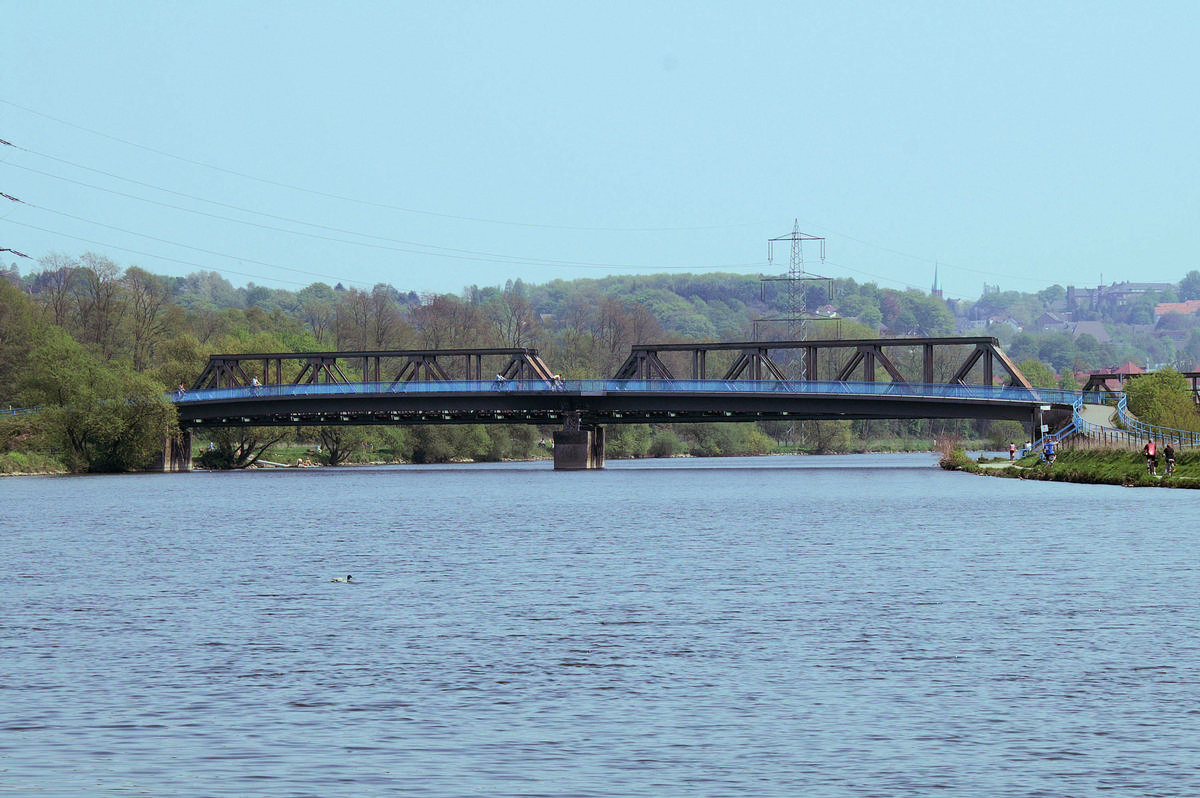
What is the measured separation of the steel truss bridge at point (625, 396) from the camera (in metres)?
118

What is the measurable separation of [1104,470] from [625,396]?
50.9m

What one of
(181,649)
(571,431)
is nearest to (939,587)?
(181,649)

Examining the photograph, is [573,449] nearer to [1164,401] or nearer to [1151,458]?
[1164,401]

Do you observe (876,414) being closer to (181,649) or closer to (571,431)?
(571,431)

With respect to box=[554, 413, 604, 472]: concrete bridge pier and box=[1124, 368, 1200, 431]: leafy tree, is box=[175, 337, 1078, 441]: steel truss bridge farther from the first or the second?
box=[1124, 368, 1200, 431]: leafy tree

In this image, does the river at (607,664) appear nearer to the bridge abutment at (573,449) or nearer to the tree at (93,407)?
the tree at (93,407)

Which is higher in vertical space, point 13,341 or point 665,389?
point 13,341

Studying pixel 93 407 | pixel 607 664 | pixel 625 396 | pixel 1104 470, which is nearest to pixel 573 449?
pixel 625 396

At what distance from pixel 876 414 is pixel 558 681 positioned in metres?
99.9

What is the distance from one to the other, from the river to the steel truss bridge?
209ft

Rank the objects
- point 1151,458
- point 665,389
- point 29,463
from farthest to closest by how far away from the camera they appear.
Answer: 1. point 665,389
2. point 29,463
3. point 1151,458

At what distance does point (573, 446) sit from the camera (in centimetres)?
13762

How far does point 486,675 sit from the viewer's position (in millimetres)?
23125

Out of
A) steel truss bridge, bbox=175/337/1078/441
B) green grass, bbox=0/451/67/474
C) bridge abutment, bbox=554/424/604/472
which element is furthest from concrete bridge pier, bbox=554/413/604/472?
green grass, bbox=0/451/67/474
